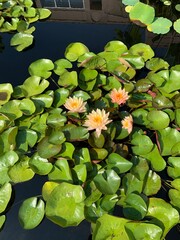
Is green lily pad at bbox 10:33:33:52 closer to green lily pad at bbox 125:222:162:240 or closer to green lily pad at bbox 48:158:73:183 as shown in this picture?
green lily pad at bbox 48:158:73:183

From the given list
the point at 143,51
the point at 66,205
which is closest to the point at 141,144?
the point at 66,205

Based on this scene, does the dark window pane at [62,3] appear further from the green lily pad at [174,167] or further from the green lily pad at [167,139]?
the green lily pad at [174,167]

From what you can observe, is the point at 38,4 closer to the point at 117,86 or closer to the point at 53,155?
the point at 117,86

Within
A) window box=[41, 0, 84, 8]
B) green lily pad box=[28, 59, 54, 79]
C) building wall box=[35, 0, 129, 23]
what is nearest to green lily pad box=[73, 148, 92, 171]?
green lily pad box=[28, 59, 54, 79]

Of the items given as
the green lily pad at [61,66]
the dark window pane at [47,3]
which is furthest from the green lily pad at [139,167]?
the dark window pane at [47,3]

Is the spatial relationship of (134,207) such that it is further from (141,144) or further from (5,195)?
(5,195)
